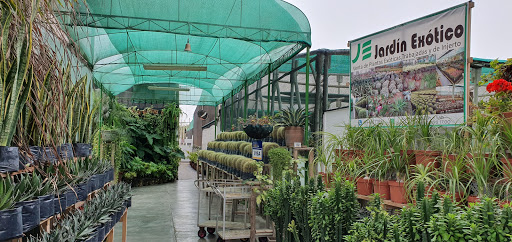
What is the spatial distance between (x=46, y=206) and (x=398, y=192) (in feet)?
6.69

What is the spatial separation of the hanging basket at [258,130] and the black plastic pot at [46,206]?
11.2ft

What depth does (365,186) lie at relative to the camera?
9.00 ft

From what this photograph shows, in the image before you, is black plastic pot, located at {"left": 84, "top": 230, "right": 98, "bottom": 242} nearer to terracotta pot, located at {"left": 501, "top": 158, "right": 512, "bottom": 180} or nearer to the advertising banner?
the advertising banner

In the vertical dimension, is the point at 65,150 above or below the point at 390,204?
above

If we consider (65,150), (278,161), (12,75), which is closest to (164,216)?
(278,161)

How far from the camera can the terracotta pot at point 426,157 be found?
2416mm

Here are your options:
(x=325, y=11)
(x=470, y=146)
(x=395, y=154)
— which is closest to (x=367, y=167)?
(x=395, y=154)

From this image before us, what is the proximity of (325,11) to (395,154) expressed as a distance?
685cm

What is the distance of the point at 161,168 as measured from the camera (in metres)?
11.8

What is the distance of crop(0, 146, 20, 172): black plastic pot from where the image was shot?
5.82 ft

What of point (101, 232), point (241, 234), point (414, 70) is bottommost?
point (241, 234)

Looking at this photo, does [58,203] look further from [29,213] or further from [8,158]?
[8,158]

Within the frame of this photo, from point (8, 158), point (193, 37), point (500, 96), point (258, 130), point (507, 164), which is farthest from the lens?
point (193, 37)

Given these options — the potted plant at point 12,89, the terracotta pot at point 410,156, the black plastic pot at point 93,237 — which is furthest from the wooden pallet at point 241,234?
the potted plant at point 12,89
